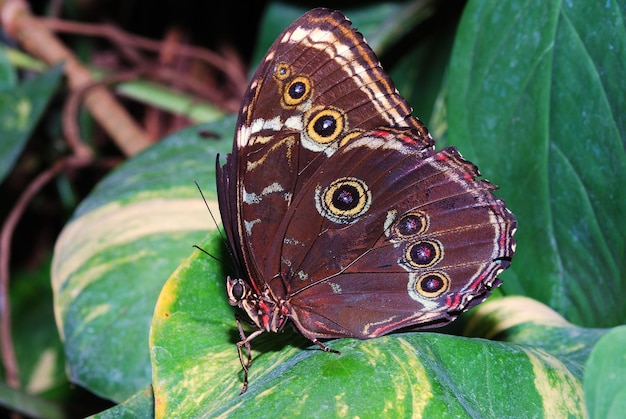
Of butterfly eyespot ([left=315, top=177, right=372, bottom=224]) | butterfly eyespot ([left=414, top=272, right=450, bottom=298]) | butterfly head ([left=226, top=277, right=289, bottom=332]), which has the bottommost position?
butterfly eyespot ([left=414, top=272, right=450, bottom=298])

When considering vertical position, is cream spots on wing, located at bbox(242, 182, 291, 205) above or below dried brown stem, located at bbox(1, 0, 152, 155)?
below

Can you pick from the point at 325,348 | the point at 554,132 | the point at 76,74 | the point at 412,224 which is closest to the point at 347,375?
the point at 325,348

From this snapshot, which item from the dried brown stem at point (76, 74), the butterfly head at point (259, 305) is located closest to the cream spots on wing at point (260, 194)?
the butterfly head at point (259, 305)

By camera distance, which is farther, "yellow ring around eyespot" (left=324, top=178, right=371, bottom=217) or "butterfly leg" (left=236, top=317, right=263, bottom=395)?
"yellow ring around eyespot" (left=324, top=178, right=371, bottom=217)

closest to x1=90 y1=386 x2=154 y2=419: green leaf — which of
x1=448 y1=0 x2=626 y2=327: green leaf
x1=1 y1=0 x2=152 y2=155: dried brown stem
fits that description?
x1=448 y1=0 x2=626 y2=327: green leaf

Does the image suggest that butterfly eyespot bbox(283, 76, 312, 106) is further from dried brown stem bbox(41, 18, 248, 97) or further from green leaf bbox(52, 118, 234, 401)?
dried brown stem bbox(41, 18, 248, 97)

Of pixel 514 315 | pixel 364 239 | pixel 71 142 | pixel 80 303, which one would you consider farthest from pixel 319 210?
pixel 71 142

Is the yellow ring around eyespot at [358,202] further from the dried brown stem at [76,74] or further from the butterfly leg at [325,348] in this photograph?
the dried brown stem at [76,74]
